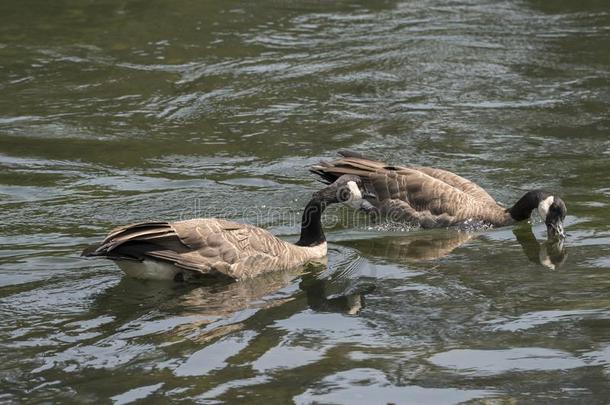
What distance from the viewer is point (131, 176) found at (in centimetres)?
1466

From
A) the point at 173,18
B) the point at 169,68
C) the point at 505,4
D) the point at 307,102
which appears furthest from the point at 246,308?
the point at 505,4

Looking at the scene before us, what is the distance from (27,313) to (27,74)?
10.1 metres

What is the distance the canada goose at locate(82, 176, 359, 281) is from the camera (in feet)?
34.4

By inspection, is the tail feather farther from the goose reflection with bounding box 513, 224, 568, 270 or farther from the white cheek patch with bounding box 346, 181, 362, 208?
the goose reflection with bounding box 513, 224, 568, 270

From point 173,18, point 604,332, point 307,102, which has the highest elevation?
point 173,18

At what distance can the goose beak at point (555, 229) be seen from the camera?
12852mm

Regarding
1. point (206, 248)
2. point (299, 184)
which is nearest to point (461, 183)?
point (299, 184)

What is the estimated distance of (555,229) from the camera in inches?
509

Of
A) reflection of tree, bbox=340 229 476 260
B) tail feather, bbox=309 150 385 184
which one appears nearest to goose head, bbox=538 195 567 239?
reflection of tree, bbox=340 229 476 260

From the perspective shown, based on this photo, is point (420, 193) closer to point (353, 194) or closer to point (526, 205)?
point (526, 205)

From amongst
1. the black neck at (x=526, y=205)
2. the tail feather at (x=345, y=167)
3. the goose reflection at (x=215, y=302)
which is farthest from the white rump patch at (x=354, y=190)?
the black neck at (x=526, y=205)

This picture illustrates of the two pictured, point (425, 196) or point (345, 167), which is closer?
point (425, 196)

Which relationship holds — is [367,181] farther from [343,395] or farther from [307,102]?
[343,395]

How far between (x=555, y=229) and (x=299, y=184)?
3310mm
